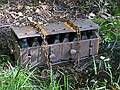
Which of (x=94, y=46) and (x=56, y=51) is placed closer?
(x=56, y=51)

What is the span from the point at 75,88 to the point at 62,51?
1.51 ft

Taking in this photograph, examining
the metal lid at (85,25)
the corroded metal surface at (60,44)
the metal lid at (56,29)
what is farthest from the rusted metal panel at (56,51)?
the metal lid at (85,25)

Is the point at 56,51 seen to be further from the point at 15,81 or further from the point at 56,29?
the point at 15,81

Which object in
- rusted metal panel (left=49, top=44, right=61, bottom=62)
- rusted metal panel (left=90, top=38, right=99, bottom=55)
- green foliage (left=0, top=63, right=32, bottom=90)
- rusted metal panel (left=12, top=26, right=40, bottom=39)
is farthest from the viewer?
rusted metal panel (left=90, top=38, right=99, bottom=55)

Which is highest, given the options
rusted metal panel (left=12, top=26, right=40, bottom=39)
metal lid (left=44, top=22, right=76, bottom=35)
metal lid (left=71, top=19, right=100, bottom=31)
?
rusted metal panel (left=12, top=26, right=40, bottom=39)

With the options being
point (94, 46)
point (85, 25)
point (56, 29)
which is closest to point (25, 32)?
point (56, 29)

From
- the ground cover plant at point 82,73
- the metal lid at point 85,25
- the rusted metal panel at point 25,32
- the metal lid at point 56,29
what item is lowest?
the ground cover plant at point 82,73

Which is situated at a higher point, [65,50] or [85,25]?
[85,25]

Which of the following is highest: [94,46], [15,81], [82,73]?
[15,81]

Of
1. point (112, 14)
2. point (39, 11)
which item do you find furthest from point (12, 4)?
point (112, 14)

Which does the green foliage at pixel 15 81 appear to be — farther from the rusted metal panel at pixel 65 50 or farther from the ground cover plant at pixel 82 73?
the rusted metal panel at pixel 65 50

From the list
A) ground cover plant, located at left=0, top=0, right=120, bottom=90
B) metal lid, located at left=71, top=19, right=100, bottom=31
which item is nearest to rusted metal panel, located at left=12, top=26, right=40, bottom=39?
ground cover plant, located at left=0, top=0, right=120, bottom=90

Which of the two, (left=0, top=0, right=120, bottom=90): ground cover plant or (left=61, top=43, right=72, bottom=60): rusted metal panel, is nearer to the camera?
(left=0, top=0, right=120, bottom=90): ground cover plant

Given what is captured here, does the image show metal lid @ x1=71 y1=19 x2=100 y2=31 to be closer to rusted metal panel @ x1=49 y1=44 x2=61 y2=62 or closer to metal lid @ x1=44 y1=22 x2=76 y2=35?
metal lid @ x1=44 y1=22 x2=76 y2=35
